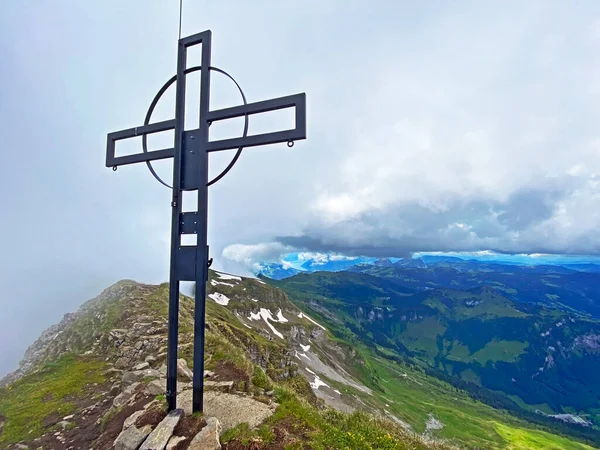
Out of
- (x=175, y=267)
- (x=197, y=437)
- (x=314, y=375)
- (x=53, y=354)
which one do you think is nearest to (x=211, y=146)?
(x=175, y=267)

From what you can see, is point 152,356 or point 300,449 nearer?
point 300,449

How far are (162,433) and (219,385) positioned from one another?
3759mm

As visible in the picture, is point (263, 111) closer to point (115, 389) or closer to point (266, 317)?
point (115, 389)

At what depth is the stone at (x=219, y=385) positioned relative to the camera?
1221 cm

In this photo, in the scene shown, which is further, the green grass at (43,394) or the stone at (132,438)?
the green grass at (43,394)

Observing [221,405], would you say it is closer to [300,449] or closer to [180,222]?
[300,449]

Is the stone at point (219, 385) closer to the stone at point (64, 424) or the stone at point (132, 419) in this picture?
the stone at point (132, 419)

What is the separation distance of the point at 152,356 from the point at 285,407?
928 cm

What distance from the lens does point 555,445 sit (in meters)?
163

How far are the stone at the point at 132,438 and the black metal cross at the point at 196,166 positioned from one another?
86cm

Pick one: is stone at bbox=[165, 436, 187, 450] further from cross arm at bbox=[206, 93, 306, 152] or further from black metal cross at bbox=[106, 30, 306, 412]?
cross arm at bbox=[206, 93, 306, 152]

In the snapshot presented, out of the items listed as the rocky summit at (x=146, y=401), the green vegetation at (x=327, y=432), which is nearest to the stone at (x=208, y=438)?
the rocky summit at (x=146, y=401)

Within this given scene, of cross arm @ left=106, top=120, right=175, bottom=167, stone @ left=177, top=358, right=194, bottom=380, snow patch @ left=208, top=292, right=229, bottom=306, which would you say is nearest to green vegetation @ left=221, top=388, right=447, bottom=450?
stone @ left=177, top=358, right=194, bottom=380

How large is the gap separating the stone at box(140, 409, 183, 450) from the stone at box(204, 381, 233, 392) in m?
2.51
